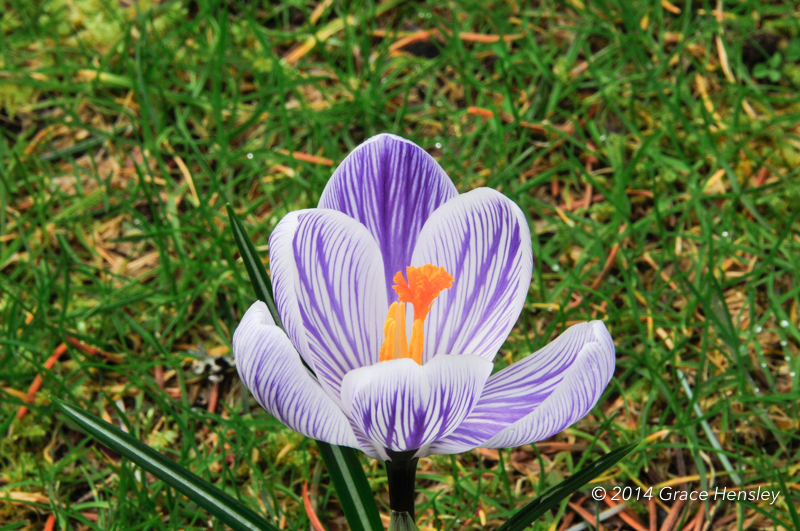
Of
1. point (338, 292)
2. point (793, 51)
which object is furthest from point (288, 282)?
point (793, 51)

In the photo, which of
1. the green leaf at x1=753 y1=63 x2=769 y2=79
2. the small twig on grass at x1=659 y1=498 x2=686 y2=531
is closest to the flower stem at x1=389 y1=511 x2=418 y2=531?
the small twig on grass at x1=659 y1=498 x2=686 y2=531

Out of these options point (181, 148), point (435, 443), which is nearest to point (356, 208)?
point (435, 443)

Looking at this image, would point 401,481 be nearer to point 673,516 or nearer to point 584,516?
point 584,516

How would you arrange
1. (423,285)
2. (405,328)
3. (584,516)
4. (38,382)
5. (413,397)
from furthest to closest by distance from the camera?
1. (38,382)
2. (584,516)
3. (405,328)
4. (423,285)
5. (413,397)

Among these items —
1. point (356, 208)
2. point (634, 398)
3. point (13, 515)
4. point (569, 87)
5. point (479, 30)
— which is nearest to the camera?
point (356, 208)

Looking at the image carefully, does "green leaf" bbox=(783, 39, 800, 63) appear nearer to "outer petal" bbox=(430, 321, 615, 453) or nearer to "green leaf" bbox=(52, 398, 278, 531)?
"outer petal" bbox=(430, 321, 615, 453)

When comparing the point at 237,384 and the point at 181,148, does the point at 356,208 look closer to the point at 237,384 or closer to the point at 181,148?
the point at 237,384

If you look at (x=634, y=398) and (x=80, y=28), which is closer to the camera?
(x=634, y=398)
